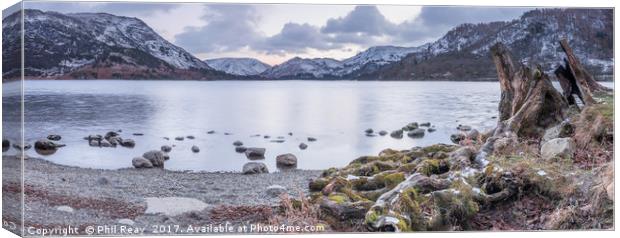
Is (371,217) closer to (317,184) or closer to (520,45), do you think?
(317,184)

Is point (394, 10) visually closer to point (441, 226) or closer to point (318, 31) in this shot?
point (318, 31)

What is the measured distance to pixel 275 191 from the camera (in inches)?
529

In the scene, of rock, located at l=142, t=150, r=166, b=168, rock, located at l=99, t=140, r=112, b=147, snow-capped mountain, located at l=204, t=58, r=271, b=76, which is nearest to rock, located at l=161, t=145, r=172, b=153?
rock, located at l=142, t=150, r=166, b=168

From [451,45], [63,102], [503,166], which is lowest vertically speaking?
[503,166]

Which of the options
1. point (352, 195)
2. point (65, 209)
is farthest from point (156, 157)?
point (352, 195)

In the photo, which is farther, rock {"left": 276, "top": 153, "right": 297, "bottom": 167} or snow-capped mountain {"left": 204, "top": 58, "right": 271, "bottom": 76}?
snow-capped mountain {"left": 204, "top": 58, "right": 271, "bottom": 76}

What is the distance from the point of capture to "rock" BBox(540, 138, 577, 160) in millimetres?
14055

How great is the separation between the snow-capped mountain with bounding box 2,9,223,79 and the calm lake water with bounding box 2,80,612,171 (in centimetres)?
19

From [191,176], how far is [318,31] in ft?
9.32

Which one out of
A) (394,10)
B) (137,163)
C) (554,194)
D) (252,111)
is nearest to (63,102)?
(137,163)

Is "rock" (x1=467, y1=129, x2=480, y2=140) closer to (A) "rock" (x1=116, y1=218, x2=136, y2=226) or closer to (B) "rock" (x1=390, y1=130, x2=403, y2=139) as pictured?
(B) "rock" (x1=390, y1=130, x2=403, y2=139)

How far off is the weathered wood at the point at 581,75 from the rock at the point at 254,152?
16.1ft

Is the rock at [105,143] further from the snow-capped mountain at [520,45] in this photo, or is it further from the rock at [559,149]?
the rock at [559,149]

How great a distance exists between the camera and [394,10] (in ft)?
44.7
